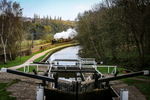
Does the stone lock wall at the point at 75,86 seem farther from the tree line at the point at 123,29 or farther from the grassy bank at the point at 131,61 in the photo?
the grassy bank at the point at 131,61

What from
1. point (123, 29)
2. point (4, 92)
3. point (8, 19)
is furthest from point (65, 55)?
point (4, 92)

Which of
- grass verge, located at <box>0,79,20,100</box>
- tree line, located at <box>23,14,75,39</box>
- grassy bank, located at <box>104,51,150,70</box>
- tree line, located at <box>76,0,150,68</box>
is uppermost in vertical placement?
tree line, located at <box>23,14,75,39</box>

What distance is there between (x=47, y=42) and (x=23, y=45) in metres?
23.4

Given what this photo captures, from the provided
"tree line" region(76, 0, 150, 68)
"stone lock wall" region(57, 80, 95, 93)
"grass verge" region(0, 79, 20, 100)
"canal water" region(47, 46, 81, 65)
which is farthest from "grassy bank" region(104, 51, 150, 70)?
"grass verge" region(0, 79, 20, 100)

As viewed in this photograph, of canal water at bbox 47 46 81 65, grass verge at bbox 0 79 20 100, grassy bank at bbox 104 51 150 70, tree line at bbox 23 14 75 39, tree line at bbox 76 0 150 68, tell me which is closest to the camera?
grass verge at bbox 0 79 20 100

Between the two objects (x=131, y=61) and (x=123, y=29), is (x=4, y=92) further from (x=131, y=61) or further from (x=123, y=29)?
(x=131, y=61)

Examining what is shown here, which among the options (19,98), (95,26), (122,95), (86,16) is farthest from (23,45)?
(122,95)

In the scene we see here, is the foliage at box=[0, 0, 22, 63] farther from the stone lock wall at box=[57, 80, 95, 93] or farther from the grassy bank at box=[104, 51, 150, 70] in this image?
the grassy bank at box=[104, 51, 150, 70]

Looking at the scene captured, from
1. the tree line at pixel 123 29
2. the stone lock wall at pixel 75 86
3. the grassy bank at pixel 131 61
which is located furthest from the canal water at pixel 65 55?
the grassy bank at pixel 131 61

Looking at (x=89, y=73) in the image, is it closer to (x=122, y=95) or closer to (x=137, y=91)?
(x=137, y=91)

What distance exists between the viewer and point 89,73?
15.2m

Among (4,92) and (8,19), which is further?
(8,19)

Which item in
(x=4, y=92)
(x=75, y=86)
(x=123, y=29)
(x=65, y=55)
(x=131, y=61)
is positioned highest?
(x=123, y=29)

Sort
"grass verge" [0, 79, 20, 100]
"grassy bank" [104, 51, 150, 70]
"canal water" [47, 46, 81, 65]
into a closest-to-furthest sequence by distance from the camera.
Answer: "grass verge" [0, 79, 20, 100] < "grassy bank" [104, 51, 150, 70] < "canal water" [47, 46, 81, 65]
